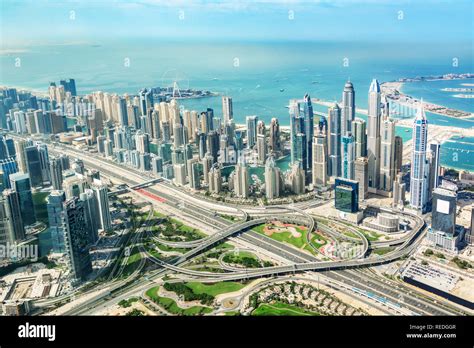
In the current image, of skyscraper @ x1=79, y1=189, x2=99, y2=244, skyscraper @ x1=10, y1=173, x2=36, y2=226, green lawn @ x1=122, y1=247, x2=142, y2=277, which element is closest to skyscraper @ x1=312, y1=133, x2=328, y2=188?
green lawn @ x1=122, y1=247, x2=142, y2=277

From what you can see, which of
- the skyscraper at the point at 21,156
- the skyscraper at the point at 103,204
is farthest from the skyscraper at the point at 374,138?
the skyscraper at the point at 21,156

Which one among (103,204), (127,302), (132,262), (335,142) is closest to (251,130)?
(335,142)

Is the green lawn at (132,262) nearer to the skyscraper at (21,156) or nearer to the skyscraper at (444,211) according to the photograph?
the skyscraper at (21,156)

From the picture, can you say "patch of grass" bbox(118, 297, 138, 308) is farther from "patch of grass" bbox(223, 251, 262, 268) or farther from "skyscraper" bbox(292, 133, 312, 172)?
"skyscraper" bbox(292, 133, 312, 172)

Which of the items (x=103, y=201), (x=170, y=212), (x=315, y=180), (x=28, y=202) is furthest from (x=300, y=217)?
(x=28, y=202)
